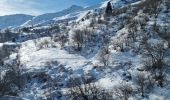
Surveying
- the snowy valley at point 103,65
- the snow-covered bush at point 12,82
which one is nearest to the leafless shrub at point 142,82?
the snowy valley at point 103,65

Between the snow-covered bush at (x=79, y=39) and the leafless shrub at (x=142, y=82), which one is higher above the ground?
the snow-covered bush at (x=79, y=39)

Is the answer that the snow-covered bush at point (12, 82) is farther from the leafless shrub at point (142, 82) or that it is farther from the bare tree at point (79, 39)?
the leafless shrub at point (142, 82)

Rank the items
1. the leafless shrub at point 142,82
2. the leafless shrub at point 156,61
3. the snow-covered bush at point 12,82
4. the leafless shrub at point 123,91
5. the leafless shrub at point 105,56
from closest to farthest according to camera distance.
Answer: the leafless shrub at point 123,91, the leafless shrub at point 142,82, the leafless shrub at point 156,61, the snow-covered bush at point 12,82, the leafless shrub at point 105,56

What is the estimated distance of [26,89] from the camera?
53938 mm

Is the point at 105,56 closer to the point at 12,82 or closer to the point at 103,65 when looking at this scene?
the point at 103,65

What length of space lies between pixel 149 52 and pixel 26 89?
2030 cm

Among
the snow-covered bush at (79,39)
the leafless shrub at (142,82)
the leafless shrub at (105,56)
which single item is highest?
the snow-covered bush at (79,39)

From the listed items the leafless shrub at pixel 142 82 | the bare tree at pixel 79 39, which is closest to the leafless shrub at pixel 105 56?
the bare tree at pixel 79 39

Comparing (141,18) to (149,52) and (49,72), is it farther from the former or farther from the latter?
(49,72)

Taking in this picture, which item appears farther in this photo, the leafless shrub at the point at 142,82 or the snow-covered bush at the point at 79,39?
the snow-covered bush at the point at 79,39

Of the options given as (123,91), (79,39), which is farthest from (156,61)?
(79,39)

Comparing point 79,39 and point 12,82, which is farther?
point 79,39

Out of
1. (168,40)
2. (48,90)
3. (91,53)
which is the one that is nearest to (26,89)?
(48,90)

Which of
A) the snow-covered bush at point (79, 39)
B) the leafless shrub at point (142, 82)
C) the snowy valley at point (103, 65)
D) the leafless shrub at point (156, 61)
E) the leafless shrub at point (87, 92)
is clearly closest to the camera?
the leafless shrub at point (142, 82)
